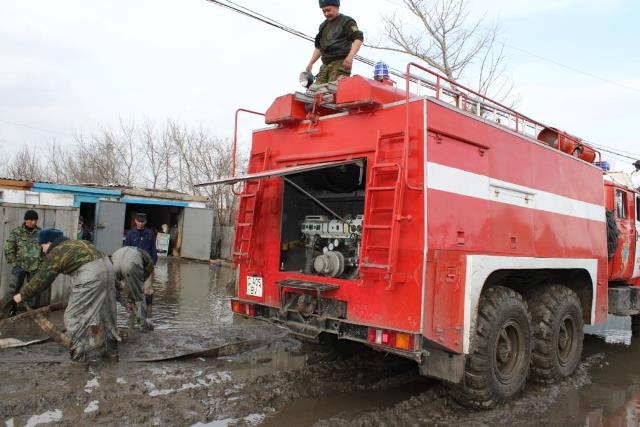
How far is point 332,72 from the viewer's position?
5895mm

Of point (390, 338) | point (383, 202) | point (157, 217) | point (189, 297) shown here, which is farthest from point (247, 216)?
point (157, 217)

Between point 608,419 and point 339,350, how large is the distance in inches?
120

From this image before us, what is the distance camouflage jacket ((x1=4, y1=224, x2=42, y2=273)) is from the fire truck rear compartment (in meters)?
4.23

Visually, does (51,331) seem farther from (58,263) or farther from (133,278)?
(133,278)

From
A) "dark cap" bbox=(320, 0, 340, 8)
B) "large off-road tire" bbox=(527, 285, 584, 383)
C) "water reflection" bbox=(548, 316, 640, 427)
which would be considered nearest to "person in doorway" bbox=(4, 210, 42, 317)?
"dark cap" bbox=(320, 0, 340, 8)

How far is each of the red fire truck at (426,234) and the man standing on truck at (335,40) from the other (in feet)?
2.36

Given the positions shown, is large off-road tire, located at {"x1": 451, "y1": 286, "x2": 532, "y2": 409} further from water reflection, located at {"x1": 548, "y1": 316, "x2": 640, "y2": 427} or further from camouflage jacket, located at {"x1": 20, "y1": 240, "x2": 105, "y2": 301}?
camouflage jacket, located at {"x1": 20, "y1": 240, "x2": 105, "y2": 301}

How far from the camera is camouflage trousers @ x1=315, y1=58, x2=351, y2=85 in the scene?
5844 mm

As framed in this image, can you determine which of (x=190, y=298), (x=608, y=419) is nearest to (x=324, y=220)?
(x=608, y=419)

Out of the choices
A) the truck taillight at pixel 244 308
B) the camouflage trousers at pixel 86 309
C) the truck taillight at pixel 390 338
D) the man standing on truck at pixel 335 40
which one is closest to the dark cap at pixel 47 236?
the camouflage trousers at pixel 86 309

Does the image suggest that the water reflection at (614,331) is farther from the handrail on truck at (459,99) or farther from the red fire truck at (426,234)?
the handrail on truck at (459,99)

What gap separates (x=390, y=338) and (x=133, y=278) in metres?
4.30

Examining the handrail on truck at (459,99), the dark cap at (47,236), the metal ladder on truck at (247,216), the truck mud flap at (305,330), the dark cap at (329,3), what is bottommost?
the truck mud flap at (305,330)

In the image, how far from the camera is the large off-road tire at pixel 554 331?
18.2ft
